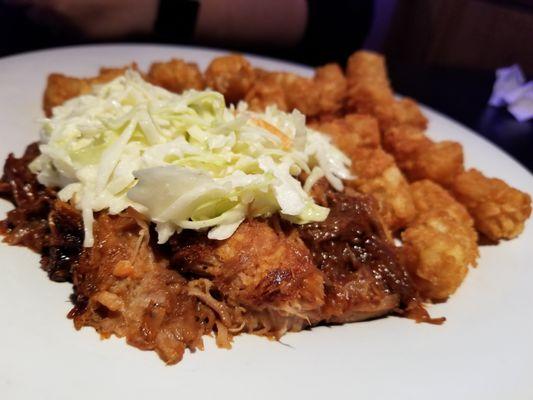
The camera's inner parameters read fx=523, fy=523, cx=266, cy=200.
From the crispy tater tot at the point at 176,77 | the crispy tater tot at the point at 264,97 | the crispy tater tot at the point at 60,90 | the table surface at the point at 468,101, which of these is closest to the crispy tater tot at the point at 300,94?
the crispy tater tot at the point at 264,97

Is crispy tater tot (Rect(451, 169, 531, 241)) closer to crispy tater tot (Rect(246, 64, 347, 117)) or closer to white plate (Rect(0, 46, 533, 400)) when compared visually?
white plate (Rect(0, 46, 533, 400))

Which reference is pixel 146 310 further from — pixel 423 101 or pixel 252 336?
pixel 423 101

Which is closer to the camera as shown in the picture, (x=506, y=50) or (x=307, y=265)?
(x=307, y=265)

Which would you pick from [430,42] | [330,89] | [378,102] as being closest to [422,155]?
[378,102]

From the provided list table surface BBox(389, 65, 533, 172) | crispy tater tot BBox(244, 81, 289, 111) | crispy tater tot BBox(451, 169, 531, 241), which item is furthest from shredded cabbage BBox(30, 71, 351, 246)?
table surface BBox(389, 65, 533, 172)

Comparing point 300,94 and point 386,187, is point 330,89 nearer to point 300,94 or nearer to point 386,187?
point 300,94

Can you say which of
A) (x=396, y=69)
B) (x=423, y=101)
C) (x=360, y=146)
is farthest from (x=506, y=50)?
(x=360, y=146)

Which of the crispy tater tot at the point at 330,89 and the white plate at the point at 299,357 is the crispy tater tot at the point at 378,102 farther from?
the white plate at the point at 299,357
